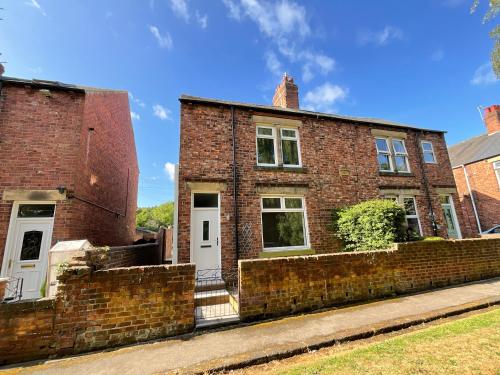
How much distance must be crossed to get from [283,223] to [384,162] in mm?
6645

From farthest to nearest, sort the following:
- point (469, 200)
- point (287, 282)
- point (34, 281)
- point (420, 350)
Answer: point (469, 200)
point (34, 281)
point (287, 282)
point (420, 350)

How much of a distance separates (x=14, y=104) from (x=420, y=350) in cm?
1248

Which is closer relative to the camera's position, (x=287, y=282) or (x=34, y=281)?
(x=287, y=282)

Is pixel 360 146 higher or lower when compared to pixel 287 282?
higher

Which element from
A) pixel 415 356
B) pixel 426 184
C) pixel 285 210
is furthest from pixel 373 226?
Result: pixel 426 184

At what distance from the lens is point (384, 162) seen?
11.5 meters

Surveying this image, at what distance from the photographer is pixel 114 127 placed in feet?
38.9

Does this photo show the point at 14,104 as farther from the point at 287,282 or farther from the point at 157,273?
the point at 287,282

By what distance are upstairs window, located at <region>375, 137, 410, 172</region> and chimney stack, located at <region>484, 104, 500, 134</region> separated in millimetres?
13969

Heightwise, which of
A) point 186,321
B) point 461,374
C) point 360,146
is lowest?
point 461,374

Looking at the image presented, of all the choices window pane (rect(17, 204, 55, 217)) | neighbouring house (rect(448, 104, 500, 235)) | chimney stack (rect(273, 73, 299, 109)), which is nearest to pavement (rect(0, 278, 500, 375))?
window pane (rect(17, 204, 55, 217))

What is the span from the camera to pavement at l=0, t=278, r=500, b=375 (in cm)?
335

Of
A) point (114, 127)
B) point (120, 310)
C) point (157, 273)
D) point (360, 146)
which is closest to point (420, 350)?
point (157, 273)

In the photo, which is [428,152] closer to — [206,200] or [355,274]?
[355,274]
